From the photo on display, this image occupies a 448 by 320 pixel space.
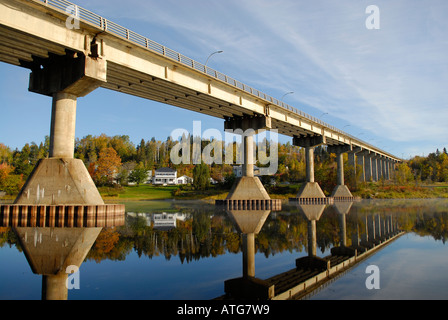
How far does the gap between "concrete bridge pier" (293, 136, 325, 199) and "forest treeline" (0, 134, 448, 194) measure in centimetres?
2082

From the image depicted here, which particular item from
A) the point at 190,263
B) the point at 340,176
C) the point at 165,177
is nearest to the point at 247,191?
the point at 190,263

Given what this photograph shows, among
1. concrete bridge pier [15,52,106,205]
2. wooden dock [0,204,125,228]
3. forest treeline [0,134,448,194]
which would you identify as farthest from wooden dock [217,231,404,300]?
forest treeline [0,134,448,194]

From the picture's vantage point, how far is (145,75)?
2772cm

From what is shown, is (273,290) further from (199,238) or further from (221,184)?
(221,184)

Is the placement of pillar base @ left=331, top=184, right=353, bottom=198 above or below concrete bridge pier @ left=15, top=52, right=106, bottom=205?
below

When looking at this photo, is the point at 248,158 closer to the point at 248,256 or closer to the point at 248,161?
the point at 248,161

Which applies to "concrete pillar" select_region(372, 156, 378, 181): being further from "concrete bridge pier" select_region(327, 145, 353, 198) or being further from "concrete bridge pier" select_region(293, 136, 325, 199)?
"concrete bridge pier" select_region(293, 136, 325, 199)

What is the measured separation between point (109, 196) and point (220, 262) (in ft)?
196

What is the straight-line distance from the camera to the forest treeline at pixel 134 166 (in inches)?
3036

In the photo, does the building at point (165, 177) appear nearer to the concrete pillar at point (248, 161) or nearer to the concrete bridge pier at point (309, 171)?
the concrete bridge pier at point (309, 171)

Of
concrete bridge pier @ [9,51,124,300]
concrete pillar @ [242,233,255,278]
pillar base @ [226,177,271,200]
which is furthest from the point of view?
pillar base @ [226,177,271,200]

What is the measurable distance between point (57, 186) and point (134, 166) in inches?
3920

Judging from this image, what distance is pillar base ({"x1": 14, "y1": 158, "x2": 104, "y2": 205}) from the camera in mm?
21000
